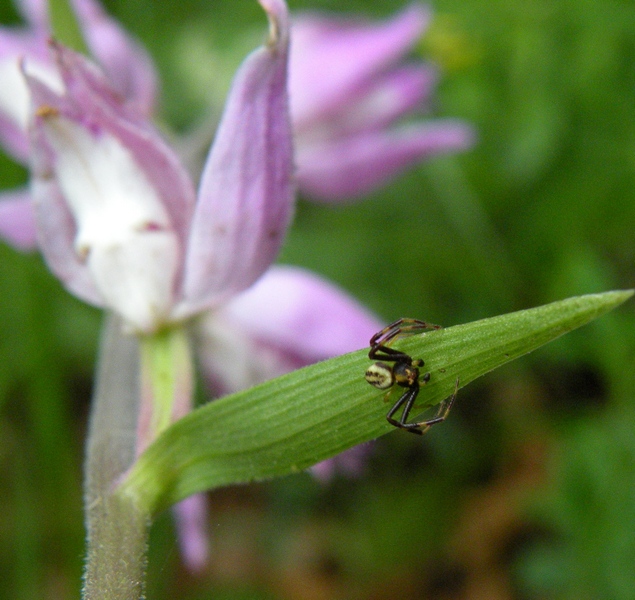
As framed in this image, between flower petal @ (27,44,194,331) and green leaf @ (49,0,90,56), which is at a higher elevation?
green leaf @ (49,0,90,56)

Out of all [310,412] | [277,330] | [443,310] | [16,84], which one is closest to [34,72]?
[16,84]

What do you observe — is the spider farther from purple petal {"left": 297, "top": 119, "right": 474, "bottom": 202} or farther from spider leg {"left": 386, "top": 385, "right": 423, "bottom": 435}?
purple petal {"left": 297, "top": 119, "right": 474, "bottom": 202}

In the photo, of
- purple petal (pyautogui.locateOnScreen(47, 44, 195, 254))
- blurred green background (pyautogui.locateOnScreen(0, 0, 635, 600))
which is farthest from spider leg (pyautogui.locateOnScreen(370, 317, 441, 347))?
blurred green background (pyautogui.locateOnScreen(0, 0, 635, 600))

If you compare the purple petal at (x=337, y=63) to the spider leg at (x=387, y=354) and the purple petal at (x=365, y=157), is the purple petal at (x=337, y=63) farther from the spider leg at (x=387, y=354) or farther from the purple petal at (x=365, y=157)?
the spider leg at (x=387, y=354)

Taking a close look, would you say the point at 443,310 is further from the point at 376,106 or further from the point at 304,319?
the point at 304,319

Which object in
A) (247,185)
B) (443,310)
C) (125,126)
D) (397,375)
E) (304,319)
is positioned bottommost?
(443,310)

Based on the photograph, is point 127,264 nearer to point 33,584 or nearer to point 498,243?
point 33,584

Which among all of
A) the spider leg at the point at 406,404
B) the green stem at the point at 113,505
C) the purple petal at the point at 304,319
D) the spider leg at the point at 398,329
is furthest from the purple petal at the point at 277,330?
the spider leg at the point at 406,404
